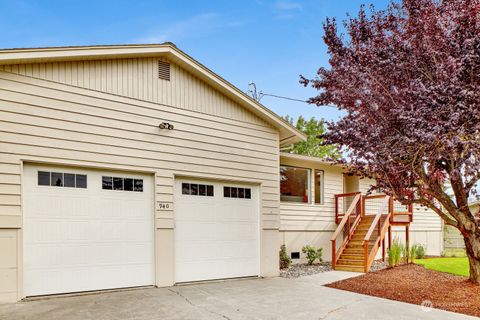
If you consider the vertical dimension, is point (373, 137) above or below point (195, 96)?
below

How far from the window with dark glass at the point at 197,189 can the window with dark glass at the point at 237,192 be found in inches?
15.3

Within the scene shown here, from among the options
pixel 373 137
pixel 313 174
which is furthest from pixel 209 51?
pixel 373 137

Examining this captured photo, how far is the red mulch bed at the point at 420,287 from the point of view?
20.9 ft

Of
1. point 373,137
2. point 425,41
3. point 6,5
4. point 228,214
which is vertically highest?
point 6,5

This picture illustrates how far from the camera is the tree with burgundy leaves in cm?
597

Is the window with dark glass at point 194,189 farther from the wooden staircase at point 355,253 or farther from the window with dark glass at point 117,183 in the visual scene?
the wooden staircase at point 355,253

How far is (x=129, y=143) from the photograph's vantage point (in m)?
7.36

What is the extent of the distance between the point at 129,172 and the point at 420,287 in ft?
21.0

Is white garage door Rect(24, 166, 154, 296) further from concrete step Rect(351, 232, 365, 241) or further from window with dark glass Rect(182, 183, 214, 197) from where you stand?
concrete step Rect(351, 232, 365, 241)

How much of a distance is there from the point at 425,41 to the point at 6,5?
430 inches

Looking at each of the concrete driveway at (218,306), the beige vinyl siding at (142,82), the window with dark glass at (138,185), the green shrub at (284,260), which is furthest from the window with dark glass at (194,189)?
the green shrub at (284,260)

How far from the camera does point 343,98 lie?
7719 millimetres

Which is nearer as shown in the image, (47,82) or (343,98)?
(47,82)

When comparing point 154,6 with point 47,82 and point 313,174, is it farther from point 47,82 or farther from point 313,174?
point 313,174
